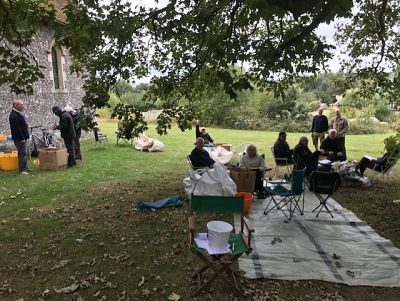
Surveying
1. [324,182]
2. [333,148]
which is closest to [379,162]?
[333,148]

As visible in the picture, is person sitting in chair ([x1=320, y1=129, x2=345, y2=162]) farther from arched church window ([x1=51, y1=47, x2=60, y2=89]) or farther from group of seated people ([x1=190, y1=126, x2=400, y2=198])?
arched church window ([x1=51, y1=47, x2=60, y2=89])

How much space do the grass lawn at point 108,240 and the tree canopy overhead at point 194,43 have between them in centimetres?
204

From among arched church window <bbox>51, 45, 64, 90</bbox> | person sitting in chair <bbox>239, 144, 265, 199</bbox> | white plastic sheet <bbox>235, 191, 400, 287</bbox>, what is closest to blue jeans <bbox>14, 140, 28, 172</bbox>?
person sitting in chair <bbox>239, 144, 265, 199</bbox>

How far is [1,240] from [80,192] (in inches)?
105

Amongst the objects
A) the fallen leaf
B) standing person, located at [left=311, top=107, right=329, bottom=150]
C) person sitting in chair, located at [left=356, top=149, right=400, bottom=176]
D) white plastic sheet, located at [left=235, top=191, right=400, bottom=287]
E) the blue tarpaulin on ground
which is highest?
standing person, located at [left=311, top=107, right=329, bottom=150]

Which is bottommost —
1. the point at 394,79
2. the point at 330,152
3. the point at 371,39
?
the point at 330,152

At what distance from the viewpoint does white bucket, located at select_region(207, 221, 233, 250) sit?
389 cm

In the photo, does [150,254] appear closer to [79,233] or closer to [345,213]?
[79,233]

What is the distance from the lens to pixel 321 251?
506 centimetres

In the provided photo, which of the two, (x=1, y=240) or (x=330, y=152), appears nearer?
(x=1, y=240)

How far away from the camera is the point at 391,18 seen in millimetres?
8617

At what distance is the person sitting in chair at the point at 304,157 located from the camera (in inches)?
310

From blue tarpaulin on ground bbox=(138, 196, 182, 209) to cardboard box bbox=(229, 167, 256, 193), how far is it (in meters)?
1.24

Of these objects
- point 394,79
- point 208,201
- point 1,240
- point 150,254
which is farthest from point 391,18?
point 1,240
